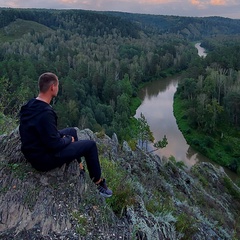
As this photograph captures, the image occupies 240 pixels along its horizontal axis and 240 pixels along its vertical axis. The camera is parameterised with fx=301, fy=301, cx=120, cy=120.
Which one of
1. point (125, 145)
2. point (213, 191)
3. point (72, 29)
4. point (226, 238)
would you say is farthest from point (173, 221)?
point (72, 29)

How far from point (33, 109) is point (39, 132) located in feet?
1.35

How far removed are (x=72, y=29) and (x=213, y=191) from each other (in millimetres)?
135540

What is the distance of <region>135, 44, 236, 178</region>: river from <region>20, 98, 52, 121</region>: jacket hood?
30.3m

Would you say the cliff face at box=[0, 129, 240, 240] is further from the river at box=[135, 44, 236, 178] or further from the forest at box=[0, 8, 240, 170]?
the river at box=[135, 44, 236, 178]

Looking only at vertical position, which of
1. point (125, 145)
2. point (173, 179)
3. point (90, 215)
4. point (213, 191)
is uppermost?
point (90, 215)

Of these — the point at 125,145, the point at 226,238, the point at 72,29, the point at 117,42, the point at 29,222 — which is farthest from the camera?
the point at 72,29

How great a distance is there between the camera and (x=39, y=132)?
4988 millimetres

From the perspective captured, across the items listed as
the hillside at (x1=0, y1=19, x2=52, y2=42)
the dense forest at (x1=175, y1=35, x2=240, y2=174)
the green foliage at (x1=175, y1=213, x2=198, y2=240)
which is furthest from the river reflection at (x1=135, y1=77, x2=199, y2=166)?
the hillside at (x1=0, y1=19, x2=52, y2=42)

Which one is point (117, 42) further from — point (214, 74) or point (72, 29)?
point (214, 74)

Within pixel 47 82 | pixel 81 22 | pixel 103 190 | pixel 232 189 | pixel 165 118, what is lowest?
pixel 81 22

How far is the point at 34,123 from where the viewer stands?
16.4ft

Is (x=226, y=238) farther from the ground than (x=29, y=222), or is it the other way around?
(x=29, y=222)

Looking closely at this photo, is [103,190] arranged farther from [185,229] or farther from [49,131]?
[185,229]

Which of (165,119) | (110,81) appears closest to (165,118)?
(165,119)
